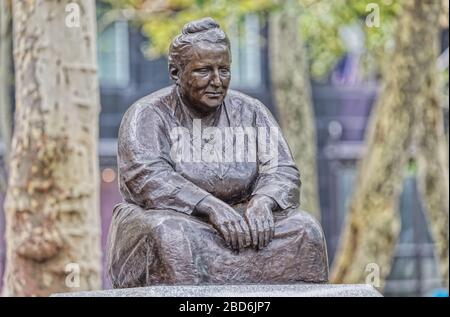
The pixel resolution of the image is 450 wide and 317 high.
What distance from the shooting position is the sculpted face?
31.5ft

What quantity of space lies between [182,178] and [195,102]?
0.50 m

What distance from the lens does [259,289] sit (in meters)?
9.05

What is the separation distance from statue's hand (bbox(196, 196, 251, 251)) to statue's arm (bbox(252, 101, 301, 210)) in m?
0.36

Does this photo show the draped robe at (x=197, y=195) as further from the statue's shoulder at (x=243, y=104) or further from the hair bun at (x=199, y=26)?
the hair bun at (x=199, y=26)

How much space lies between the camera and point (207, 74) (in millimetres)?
9648

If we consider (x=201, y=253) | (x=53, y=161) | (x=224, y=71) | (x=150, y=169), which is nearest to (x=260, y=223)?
(x=201, y=253)

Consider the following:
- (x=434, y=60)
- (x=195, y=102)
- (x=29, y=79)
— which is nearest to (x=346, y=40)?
(x=434, y=60)

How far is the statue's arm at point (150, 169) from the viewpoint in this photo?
947 cm

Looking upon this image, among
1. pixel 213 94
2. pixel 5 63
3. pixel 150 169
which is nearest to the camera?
pixel 150 169

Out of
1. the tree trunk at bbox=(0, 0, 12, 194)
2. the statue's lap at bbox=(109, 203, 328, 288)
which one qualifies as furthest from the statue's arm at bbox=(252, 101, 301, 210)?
the tree trunk at bbox=(0, 0, 12, 194)

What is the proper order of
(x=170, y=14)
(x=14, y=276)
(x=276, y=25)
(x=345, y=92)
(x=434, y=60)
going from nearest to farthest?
(x=14, y=276) → (x=434, y=60) → (x=276, y=25) → (x=170, y=14) → (x=345, y=92)

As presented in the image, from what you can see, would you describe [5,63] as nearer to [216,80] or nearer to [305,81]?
[305,81]

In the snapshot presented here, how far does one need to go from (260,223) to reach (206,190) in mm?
518

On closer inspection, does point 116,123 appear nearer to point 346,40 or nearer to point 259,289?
point 346,40
